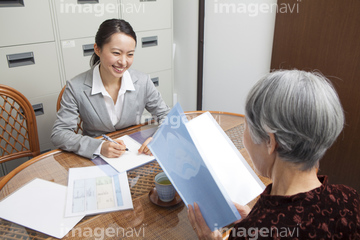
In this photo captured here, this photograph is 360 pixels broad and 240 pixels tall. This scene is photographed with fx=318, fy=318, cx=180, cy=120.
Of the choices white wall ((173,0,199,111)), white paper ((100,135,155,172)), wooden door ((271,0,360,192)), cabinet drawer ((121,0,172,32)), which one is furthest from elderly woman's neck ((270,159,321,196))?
white wall ((173,0,199,111))

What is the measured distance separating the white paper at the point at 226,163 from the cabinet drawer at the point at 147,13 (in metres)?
1.61

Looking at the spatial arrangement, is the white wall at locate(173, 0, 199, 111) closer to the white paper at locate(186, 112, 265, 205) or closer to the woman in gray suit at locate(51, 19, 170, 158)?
the woman in gray suit at locate(51, 19, 170, 158)

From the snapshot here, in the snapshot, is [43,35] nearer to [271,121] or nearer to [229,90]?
[229,90]

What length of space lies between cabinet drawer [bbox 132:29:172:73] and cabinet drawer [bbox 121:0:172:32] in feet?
0.19

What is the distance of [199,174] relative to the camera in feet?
2.80

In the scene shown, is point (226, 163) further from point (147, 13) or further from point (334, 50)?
point (147, 13)

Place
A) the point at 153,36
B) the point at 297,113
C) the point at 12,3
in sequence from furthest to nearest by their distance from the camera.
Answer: the point at 153,36
the point at 12,3
the point at 297,113

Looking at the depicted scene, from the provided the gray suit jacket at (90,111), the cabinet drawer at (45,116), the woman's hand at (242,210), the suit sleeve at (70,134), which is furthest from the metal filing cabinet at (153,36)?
the woman's hand at (242,210)

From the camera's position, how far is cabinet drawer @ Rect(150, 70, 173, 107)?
2.92 meters

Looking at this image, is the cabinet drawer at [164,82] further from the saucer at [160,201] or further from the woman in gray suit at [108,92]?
the saucer at [160,201]

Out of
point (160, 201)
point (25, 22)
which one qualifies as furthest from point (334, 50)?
point (25, 22)

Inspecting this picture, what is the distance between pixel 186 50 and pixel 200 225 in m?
2.48

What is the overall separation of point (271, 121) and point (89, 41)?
197cm

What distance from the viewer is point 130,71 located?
180 cm
